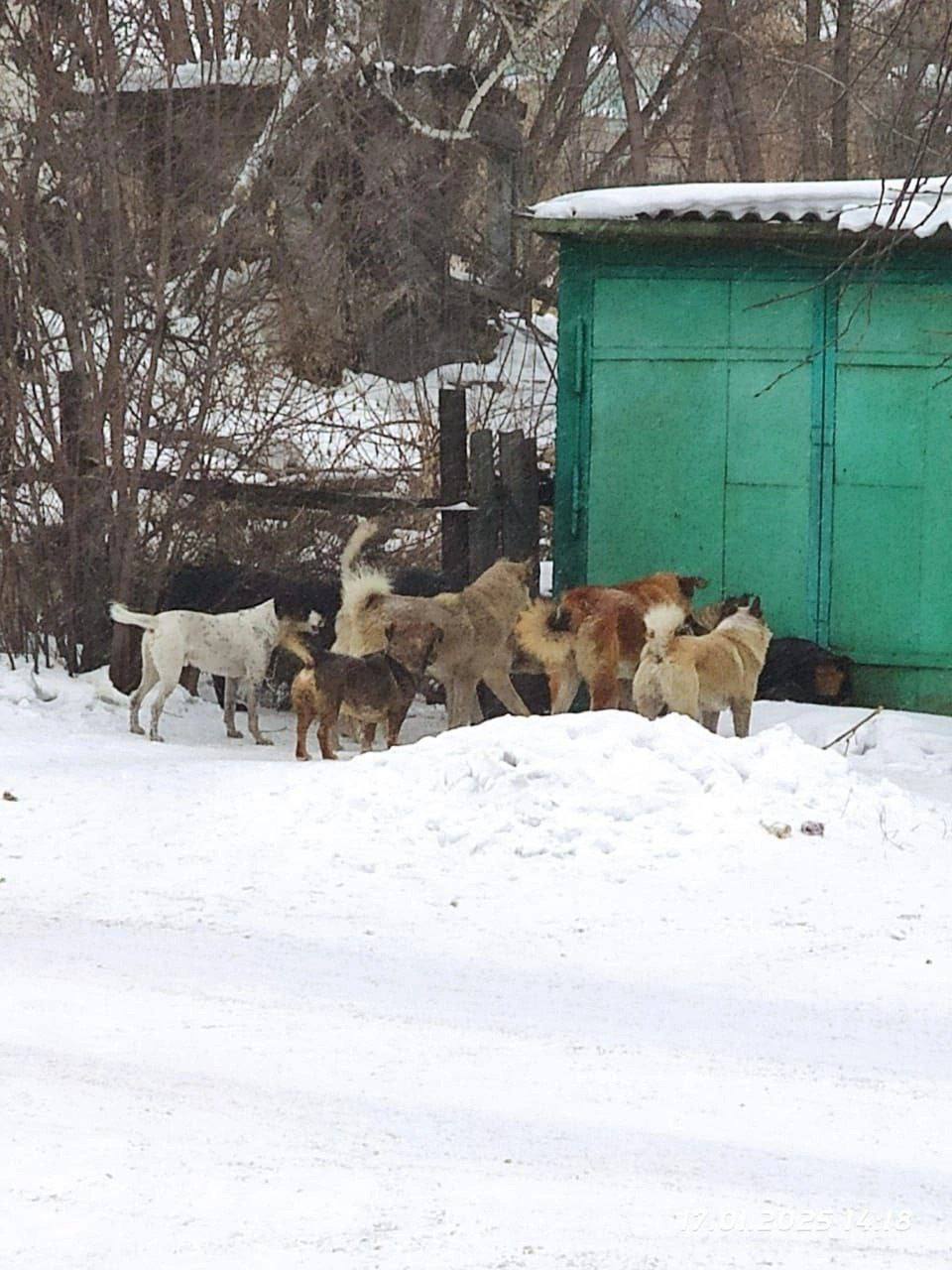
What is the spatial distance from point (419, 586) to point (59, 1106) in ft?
25.4

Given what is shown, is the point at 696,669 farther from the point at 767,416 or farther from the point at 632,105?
the point at 632,105

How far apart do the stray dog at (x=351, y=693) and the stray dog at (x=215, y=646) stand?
0.72 meters

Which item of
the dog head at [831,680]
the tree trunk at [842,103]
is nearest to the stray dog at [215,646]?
the dog head at [831,680]

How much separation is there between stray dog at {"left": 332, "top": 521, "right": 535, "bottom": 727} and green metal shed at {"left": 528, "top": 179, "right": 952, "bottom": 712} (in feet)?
4.21

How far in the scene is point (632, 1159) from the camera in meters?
4.39

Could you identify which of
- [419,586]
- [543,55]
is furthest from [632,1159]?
[543,55]

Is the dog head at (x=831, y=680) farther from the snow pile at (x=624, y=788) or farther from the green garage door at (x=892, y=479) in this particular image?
the snow pile at (x=624, y=788)

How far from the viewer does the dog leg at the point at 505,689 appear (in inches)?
440

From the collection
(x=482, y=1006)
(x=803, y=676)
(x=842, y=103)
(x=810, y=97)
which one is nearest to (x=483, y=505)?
(x=803, y=676)

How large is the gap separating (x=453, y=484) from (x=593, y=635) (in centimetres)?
263

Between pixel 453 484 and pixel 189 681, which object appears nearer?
pixel 189 681

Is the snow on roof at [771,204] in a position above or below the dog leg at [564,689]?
above

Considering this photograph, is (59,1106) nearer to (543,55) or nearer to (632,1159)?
(632,1159)

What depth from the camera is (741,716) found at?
10.0 m
